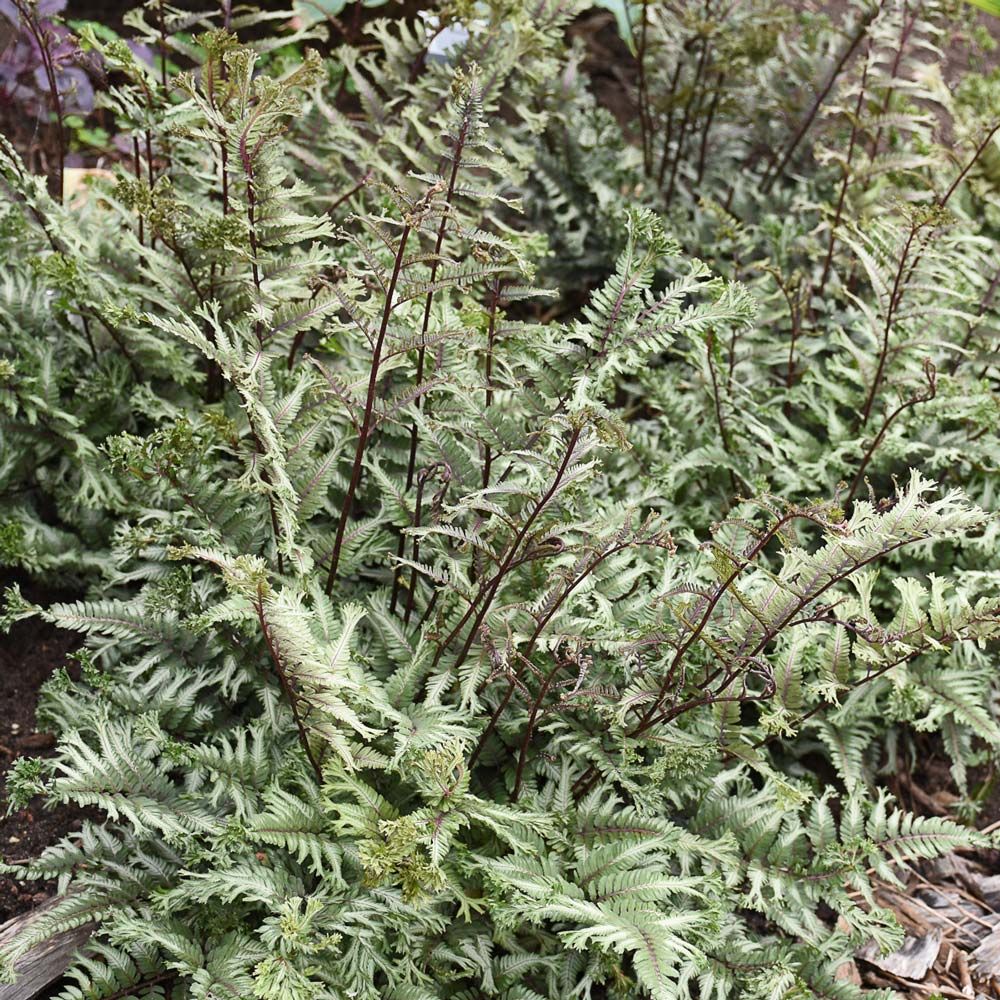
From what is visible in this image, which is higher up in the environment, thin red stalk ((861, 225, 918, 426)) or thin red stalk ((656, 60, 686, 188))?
thin red stalk ((656, 60, 686, 188))

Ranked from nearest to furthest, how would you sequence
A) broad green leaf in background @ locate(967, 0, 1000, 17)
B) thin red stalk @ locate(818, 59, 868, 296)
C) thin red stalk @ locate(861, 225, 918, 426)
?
1. thin red stalk @ locate(861, 225, 918, 426)
2. broad green leaf in background @ locate(967, 0, 1000, 17)
3. thin red stalk @ locate(818, 59, 868, 296)

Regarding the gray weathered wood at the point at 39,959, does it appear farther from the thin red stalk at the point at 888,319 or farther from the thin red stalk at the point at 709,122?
the thin red stalk at the point at 709,122

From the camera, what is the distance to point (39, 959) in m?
1.88

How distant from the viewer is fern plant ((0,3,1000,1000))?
1.81m

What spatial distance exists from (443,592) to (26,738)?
3.06 ft

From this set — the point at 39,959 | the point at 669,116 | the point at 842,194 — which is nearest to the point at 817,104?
the point at 669,116

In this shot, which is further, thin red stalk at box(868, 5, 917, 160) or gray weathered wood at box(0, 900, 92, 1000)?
thin red stalk at box(868, 5, 917, 160)

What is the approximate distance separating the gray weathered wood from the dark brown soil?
9cm

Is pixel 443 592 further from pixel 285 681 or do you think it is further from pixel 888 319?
pixel 888 319

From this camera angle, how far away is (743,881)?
7.23 ft

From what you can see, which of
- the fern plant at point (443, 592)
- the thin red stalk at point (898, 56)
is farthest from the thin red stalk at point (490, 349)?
the thin red stalk at point (898, 56)

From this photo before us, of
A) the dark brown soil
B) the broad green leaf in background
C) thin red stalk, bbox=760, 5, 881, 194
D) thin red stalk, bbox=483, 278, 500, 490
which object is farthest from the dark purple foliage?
the broad green leaf in background

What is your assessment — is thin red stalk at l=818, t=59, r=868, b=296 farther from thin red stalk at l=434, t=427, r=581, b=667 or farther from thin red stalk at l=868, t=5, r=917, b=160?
thin red stalk at l=434, t=427, r=581, b=667

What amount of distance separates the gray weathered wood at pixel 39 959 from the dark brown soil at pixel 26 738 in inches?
3.6
